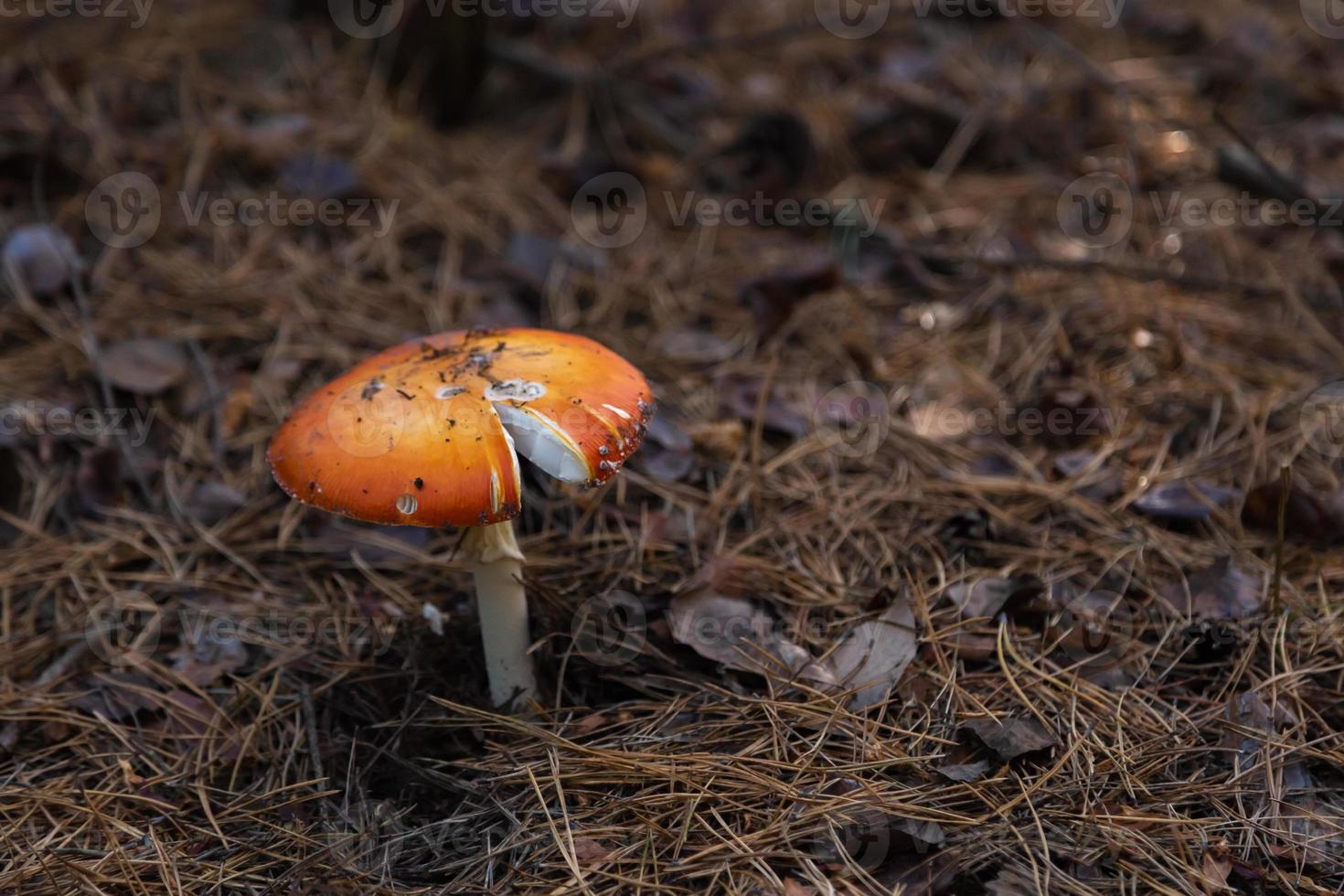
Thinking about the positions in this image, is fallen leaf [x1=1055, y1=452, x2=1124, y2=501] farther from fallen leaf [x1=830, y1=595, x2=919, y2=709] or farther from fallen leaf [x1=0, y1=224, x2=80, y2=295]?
fallen leaf [x1=0, y1=224, x2=80, y2=295]

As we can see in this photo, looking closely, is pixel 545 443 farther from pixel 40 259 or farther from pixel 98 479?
pixel 40 259

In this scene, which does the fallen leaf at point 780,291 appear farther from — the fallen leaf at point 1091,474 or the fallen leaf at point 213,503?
the fallen leaf at point 213,503

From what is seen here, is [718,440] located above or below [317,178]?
below

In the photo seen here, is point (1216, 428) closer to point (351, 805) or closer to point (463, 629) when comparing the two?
point (463, 629)

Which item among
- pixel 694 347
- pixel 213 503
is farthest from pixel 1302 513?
pixel 213 503

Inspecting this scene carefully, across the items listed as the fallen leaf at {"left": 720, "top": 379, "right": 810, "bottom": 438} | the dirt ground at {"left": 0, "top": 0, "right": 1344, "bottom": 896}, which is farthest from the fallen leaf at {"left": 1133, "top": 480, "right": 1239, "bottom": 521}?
the fallen leaf at {"left": 720, "top": 379, "right": 810, "bottom": 438}

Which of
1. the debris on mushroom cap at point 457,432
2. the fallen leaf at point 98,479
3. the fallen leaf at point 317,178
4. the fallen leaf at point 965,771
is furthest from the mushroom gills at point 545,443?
the fallen leaf at point 317,178
